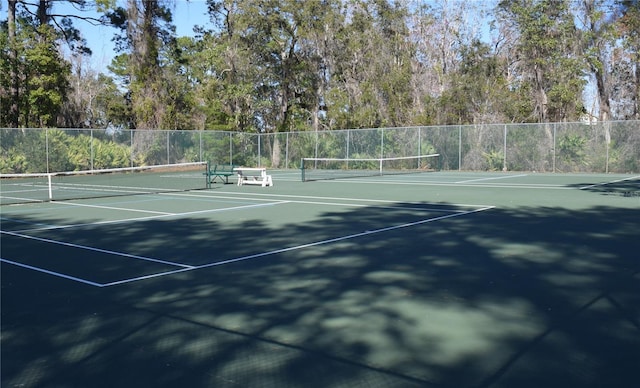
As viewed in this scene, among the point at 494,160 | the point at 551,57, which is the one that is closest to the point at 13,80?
the point at 494,160

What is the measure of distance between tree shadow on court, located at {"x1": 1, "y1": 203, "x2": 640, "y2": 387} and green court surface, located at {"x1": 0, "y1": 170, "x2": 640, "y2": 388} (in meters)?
0.02

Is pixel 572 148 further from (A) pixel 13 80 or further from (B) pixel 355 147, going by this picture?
Result: (A) pixel 13 80

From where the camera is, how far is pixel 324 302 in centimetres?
586

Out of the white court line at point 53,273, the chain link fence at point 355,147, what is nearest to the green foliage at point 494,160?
the chain link fence at point 355,147

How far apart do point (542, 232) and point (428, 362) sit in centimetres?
655

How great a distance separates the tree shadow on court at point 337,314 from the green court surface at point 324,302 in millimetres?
21

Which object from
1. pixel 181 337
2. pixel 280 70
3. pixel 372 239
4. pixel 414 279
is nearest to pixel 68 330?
pixel 181 337

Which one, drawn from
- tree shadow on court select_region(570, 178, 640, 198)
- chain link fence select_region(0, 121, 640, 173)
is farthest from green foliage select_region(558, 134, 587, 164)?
tree shadow on court select_region(570, 178, 640, 198)

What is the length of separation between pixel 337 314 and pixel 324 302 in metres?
0.43

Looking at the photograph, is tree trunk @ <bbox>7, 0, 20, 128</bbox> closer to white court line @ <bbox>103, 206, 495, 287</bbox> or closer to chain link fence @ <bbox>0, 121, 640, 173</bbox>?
chain link fence @ <bbox>0, 121, 640, 173</bbox>

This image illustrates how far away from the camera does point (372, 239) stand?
Answer: 9594mm

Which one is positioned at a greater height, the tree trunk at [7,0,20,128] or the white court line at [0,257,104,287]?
the tree trunk at [7,0,20,128]

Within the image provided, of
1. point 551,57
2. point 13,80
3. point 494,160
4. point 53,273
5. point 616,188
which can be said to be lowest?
point 53,273

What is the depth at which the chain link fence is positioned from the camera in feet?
93.3
